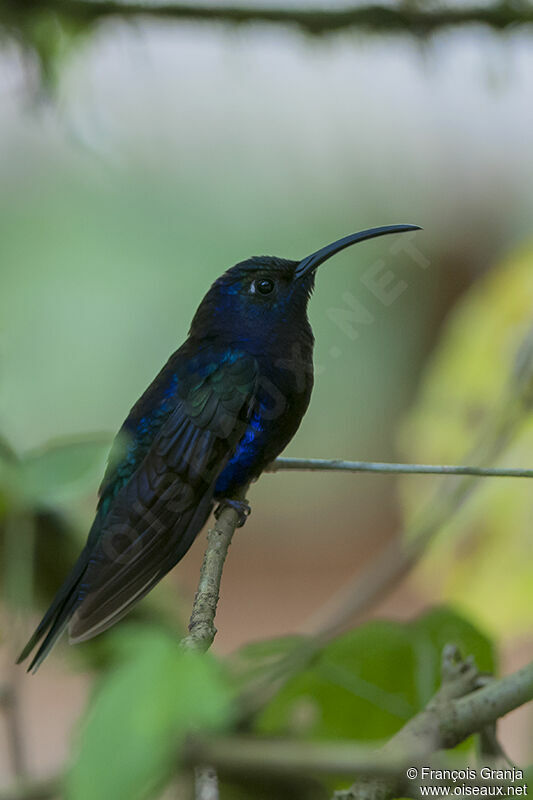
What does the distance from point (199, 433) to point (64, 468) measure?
0.55 ft

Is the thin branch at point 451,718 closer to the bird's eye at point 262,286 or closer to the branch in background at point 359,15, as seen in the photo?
the bird's eye at point 262,286

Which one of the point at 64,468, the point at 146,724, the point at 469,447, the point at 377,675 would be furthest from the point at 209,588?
the point at 469,447

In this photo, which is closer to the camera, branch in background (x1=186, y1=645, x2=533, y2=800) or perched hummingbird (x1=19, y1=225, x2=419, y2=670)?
branch in background (x1=186, y1=645, x2=533, y2=800)

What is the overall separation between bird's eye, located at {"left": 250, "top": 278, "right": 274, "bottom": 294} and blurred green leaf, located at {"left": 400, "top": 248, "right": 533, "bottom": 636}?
630 millimetres

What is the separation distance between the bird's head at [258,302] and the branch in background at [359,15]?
2.62 ft

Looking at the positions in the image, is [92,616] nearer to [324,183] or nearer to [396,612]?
[324,183]

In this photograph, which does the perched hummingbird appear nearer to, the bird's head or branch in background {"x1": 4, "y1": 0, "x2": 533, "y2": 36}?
the bird's head

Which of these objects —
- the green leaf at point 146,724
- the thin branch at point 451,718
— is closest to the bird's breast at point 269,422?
the thin branch at point 451,718

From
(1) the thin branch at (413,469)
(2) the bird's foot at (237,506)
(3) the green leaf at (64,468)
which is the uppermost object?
(3) the green leaf at (64,468)

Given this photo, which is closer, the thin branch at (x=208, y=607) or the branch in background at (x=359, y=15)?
the thin branch at (x=208, y=607)

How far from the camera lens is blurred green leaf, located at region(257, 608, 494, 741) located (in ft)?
4.37

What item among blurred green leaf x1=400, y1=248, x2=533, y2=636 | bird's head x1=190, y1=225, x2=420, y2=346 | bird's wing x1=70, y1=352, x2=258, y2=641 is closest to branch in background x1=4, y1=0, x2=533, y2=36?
blurred green leaf x1=400, y1=248, x2=533, y2=636

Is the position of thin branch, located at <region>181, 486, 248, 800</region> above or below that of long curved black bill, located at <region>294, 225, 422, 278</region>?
below

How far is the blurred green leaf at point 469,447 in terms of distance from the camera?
5.78ft
